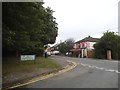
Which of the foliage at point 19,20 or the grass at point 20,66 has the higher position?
the foliage at point 19,20

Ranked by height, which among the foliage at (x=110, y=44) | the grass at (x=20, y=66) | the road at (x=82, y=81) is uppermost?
the foliage at (x=110, y=44)

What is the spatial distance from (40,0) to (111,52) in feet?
159

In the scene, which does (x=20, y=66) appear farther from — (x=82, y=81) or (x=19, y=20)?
(x=82, y=81)

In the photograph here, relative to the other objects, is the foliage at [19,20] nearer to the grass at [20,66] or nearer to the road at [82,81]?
the grass at [20,66]

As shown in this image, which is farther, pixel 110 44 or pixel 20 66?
pixel 110 44

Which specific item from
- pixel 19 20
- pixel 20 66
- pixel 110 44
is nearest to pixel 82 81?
pixel 19 20

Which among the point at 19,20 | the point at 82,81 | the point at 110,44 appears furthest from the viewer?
the point at 110,44

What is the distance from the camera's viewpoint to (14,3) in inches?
774

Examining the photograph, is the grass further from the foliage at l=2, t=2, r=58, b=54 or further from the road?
the road

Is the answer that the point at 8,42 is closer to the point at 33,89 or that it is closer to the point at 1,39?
the point at 1,39

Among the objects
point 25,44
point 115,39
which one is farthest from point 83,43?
point 25,44

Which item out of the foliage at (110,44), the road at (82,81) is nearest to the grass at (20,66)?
the road at (82,81)

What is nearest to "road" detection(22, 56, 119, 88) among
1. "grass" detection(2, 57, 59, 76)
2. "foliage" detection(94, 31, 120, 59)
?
"grass" detection(2, 57, 59, 76)

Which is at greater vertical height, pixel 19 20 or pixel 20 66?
pixel 19 20
